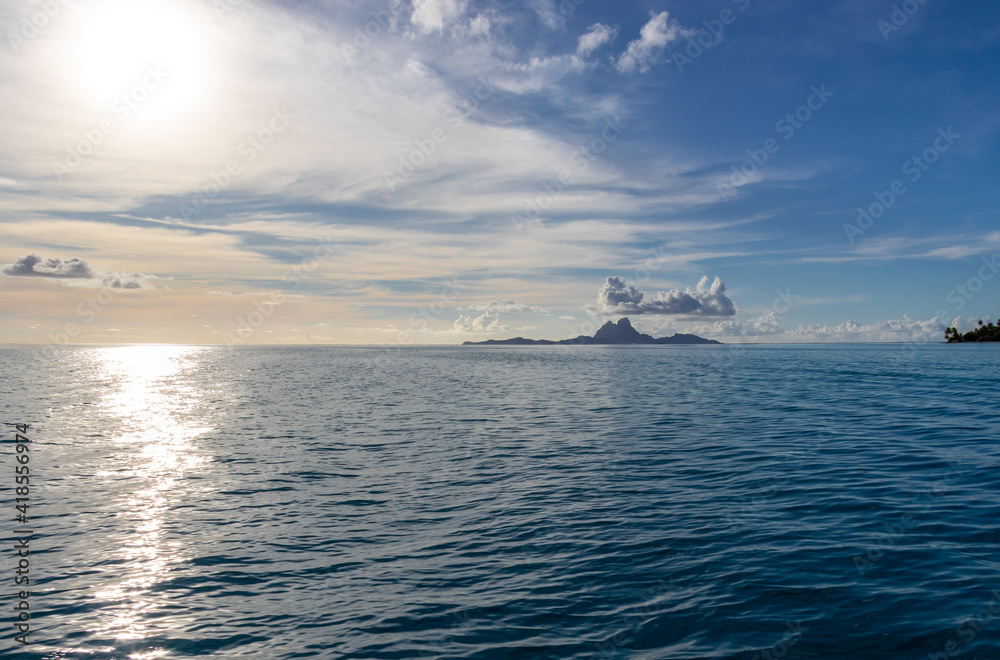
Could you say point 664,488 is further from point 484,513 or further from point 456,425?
point 456,425

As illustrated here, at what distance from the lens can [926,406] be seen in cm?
4866

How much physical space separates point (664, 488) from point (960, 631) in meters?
12.0

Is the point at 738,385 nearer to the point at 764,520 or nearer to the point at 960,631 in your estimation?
the point at 764,520

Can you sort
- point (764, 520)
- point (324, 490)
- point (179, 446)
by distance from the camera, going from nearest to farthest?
1. point (764, 520)
2. point (324, 490)
3. point (179, 446)

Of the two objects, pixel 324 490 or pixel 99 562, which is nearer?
pixel 99 562

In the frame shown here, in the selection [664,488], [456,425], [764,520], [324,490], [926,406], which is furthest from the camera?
[926,406]

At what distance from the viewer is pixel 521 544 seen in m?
17.1

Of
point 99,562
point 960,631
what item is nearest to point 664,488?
point 960,631

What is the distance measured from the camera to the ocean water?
11.8 m

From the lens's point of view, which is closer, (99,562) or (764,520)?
(99,562)

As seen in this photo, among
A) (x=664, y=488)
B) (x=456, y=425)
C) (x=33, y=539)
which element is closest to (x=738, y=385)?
(x=456, y=425)

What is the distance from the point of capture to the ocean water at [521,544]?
38.6ft

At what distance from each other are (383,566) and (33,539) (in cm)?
1279

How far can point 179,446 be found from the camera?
36.6m
